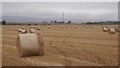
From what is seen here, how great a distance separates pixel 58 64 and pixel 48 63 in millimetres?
461

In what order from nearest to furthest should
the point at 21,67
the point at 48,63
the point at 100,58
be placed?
the point at 21,67 → the point at 48,63 → the point at 100,58

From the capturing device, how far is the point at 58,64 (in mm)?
11828

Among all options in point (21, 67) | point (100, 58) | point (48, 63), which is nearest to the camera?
point (21, 67)

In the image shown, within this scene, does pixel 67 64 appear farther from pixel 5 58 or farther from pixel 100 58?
pixel 5 58

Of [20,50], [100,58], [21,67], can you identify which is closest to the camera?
[21,67]

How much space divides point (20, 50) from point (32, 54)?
0.69 metres

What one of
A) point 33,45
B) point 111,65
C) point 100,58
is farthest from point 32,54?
point 111,65

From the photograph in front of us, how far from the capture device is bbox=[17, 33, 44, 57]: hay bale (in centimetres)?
1383

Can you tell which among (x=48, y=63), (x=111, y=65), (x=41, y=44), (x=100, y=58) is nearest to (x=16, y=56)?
(x=41, y=44)

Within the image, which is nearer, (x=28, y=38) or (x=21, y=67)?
(x=21, y=67)

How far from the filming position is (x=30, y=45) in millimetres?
13953

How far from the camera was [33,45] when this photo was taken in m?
14.0

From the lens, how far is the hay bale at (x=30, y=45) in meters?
13.8

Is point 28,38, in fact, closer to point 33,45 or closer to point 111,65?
point 33,45
